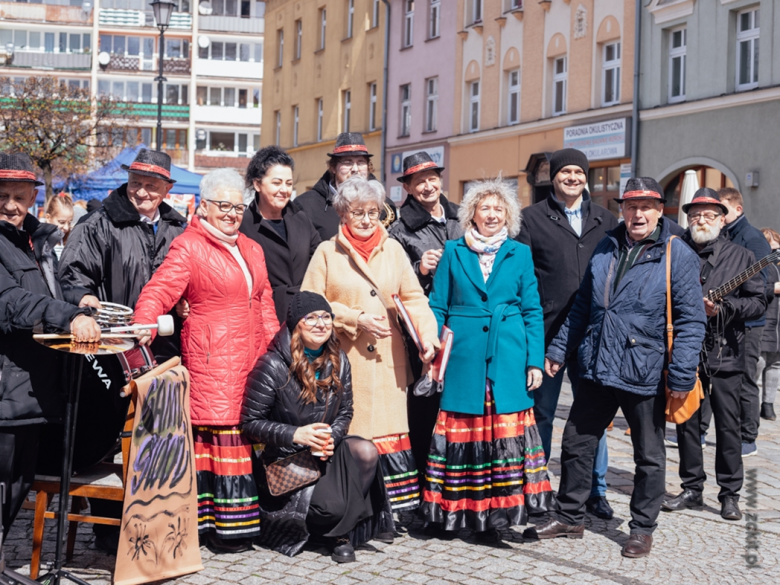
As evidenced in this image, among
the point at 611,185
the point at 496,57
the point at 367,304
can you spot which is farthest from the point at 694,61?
the point at 367,304

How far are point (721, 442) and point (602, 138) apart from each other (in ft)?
54.9

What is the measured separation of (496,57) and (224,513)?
903 inches

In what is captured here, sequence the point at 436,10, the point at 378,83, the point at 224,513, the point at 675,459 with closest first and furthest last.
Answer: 1. the point at 224,513
2. the point at 675,459
3. the point at 436,10
4. the point at 378,83

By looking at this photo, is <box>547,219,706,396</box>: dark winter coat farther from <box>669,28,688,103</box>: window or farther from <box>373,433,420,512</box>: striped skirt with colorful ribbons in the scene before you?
<box>669,28,688,103</box>: window

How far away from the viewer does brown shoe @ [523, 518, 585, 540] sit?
5.77 meters

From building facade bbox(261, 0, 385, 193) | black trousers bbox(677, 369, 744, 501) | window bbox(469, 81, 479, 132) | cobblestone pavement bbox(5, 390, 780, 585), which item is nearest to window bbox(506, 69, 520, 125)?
window bbox(469, 81, 479, 132)

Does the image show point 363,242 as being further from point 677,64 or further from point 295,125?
point 295,125

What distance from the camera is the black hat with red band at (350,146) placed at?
6.72 metres

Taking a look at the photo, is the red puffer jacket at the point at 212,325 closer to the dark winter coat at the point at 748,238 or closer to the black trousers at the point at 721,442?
the black trousers at the point at 721,442

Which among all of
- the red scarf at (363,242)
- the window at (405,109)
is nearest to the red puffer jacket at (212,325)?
the red scarf at (363,242)

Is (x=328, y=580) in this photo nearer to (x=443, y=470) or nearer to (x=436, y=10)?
(x=443, y=470)

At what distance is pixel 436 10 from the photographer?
98.8ft

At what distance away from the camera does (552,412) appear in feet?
20.7

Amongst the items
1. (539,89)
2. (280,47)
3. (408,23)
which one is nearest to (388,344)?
(539,89)
